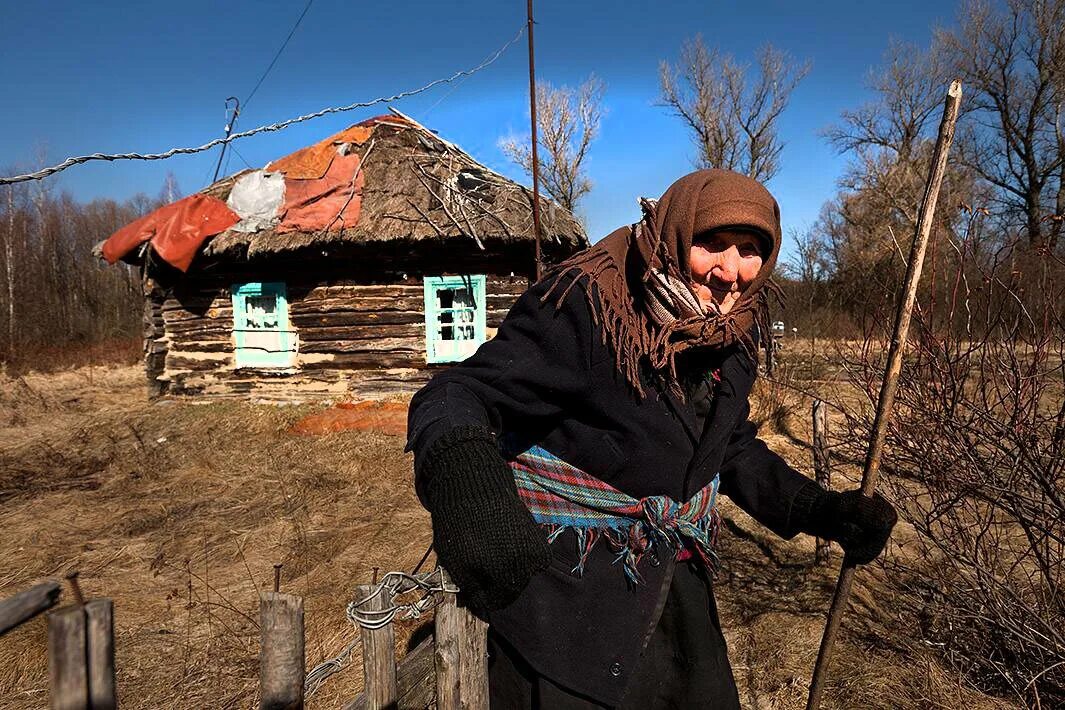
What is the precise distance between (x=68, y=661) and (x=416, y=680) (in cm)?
117

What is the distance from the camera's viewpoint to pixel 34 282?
25.3m

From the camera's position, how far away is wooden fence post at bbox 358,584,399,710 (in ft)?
4.99

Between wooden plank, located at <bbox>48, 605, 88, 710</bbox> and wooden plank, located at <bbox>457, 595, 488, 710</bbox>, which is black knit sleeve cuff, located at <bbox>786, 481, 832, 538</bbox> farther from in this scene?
wooden plank, located at <bbox>48, 605, 88, 710</bbox>

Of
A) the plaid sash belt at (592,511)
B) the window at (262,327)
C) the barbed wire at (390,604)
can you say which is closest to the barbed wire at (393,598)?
the barbed wire at (390,604)

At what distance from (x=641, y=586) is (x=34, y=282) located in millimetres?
31817

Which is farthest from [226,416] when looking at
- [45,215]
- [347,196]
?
[45,215]

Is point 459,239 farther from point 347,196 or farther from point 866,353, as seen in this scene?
point 866,353

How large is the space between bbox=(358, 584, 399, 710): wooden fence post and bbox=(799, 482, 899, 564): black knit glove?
1.15m

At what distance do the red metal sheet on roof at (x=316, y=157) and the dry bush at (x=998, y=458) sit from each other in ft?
28.0

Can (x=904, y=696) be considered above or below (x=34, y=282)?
below

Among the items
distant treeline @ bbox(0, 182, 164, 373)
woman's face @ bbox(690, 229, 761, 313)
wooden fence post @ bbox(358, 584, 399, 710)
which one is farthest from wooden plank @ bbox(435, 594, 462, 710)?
distant treeline @ bbox(0, 182, 164, 373)

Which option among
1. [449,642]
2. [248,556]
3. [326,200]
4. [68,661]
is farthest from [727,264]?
[326,200]

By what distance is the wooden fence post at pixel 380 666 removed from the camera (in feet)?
4.99

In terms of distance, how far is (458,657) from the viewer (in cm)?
147
